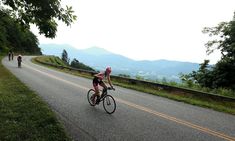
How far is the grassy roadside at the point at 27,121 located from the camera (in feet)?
23.9

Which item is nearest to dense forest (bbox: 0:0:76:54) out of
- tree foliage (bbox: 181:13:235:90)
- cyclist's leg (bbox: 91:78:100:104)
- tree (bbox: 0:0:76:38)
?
tree (bbox: 0:0:76:38)

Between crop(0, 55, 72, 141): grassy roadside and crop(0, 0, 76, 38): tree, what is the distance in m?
2.62

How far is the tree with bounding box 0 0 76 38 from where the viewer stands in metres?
7.86

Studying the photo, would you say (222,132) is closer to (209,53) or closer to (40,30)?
(40,30)

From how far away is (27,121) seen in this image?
8.70 meters

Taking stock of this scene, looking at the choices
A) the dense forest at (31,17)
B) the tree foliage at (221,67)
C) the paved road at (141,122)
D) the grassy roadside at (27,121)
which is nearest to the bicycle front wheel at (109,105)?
the paved road at (141,122)

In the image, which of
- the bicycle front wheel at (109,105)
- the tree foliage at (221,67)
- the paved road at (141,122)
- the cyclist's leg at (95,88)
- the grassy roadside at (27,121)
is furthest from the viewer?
the tree foliage at (221,67)

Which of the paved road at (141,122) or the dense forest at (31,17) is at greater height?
the dense forest at (31,17)

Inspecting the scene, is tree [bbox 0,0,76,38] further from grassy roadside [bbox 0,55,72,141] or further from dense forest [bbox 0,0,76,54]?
grassy roadside [bbox 0,55,72,141]

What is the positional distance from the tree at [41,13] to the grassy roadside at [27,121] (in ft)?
8.59

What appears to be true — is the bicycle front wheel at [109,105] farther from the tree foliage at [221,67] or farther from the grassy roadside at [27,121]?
the tree foliage at [221,67]

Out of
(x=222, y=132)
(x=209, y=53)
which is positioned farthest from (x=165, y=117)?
(x=209, y=53)

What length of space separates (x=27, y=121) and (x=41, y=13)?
10.5 ft

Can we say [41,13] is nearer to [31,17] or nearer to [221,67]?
[31,17]
